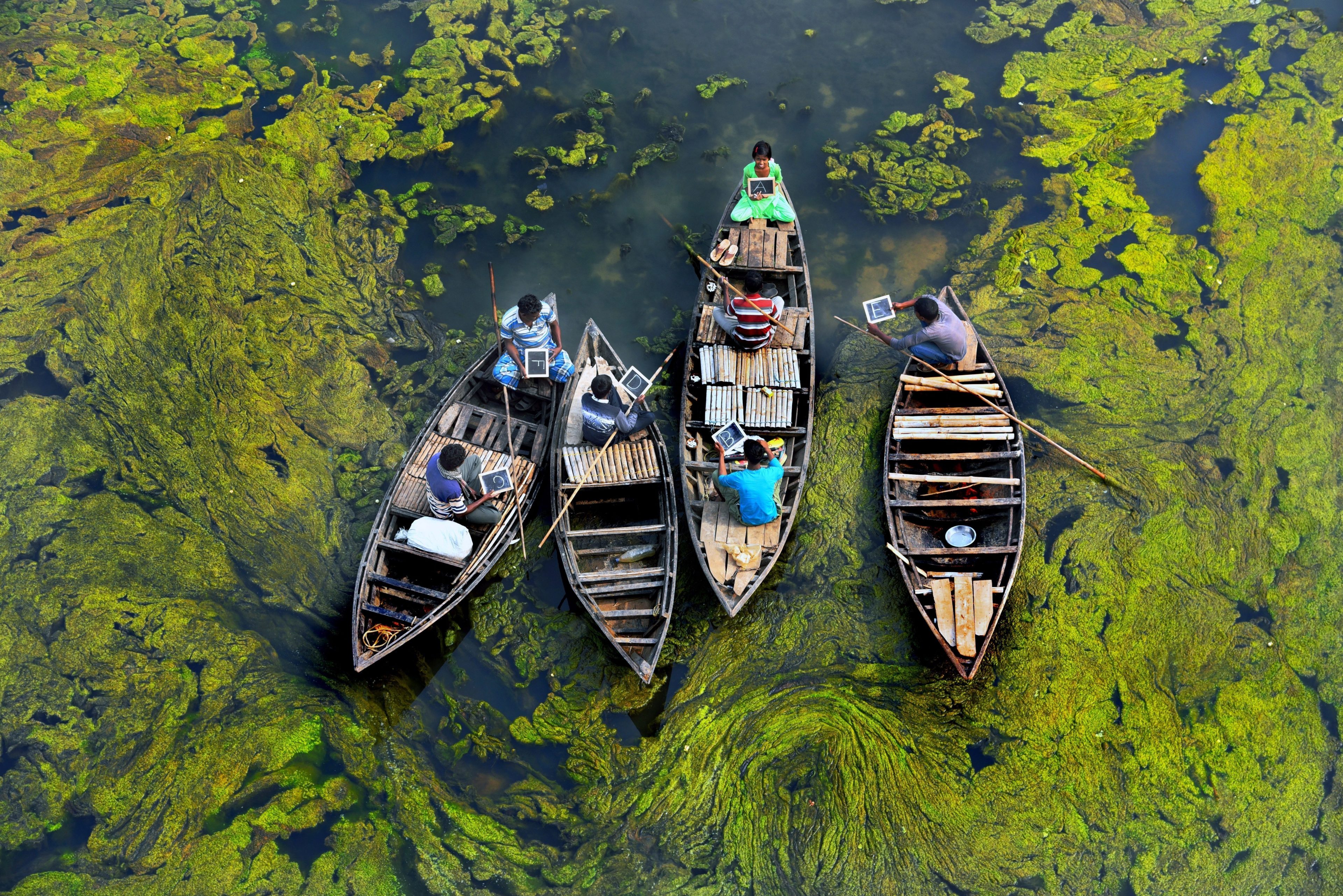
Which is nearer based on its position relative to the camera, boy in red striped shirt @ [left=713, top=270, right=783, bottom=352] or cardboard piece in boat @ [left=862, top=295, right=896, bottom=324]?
boy in red striped shirt @ [left=713, top=270, right=783, bottom=352]

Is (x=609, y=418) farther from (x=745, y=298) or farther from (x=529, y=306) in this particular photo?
(x=745, y=298)

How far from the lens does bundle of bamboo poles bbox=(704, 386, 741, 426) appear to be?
7688 millimetres

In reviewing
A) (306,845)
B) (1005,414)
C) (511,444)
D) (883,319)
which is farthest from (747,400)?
(306,845)

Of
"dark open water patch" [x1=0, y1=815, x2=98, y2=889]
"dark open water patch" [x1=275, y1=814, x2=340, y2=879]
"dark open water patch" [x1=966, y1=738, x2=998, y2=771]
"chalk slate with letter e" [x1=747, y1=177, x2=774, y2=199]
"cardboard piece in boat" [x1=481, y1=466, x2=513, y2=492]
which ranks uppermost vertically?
"chalk slate with letter e" [x1=747, y1=177, x2=774, y2=199]

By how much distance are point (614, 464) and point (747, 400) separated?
1.41 meters

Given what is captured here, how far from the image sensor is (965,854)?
6.50 m

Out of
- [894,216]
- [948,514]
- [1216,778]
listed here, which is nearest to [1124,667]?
[1216,778]

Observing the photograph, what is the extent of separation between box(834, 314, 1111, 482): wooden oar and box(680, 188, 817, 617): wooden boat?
91 cm

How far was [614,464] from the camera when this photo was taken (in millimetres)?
7418

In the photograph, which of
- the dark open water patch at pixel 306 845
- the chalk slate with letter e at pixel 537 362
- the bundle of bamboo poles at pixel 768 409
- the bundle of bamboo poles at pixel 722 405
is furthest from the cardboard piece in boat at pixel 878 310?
the dark open water patch at pixel 306 845

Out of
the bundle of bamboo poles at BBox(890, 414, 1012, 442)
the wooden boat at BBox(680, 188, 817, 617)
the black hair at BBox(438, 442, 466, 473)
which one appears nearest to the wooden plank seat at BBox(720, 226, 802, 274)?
the wooden boat at BBox(680, 188, 817, 617)

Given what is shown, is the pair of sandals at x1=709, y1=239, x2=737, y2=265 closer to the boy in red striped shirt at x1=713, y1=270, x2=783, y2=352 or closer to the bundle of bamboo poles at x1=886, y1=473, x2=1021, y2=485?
the boy in red striped shirt at x1=713, y1=270, x2=783, y2=352

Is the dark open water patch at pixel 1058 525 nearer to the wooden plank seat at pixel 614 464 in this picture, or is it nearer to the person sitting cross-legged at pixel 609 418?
the wooden plank seat at pixel 614 464

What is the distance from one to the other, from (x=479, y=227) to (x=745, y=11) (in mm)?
4972
